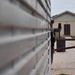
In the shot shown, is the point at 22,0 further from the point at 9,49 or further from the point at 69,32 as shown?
the point at 69,32

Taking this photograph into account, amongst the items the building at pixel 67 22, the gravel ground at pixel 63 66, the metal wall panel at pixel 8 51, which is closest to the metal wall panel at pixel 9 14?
the metal wall panel at pixel 8 51

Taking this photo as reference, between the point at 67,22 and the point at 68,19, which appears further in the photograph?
the point at 67,22

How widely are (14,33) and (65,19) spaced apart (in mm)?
48565

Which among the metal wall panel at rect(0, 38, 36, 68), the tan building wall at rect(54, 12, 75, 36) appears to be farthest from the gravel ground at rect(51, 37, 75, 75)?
the tan building wall at rect(54, 12, 75, 36)

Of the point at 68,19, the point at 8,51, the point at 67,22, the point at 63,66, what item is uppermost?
the point at 68,19

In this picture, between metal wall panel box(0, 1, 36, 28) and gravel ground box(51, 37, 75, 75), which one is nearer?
metal wall panel box(0, 1, 36, 28)

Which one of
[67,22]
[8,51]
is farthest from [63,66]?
[67,22]

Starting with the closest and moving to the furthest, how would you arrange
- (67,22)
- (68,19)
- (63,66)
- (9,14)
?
(9,14)
(63,66)
(68,19)
(67,22)

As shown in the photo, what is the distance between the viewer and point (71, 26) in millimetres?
49281

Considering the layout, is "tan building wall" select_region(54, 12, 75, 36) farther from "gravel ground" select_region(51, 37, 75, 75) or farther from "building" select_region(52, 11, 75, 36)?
"gravel ground" select_region(51, 37, 75, 75)

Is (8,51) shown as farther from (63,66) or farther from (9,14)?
(63,66)

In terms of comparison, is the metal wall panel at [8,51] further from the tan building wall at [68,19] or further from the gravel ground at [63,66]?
the tan building wall at [68,19]

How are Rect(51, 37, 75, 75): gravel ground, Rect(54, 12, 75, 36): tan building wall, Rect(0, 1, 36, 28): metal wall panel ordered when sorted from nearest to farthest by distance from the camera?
Rect(0, 1, 36, 28): metal wall panel, Rect(51, 37, 75, 75): gravel ground, Rect(54, 12, 75, 36): tan building wall

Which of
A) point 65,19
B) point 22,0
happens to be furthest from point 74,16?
point 22,0
